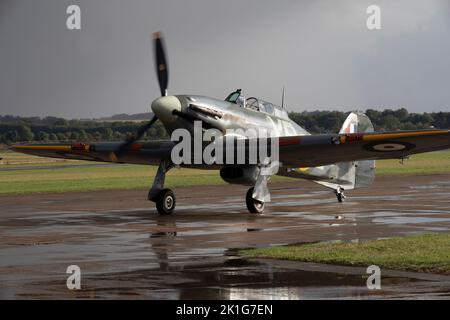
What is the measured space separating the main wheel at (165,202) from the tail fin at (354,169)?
613 centimetres

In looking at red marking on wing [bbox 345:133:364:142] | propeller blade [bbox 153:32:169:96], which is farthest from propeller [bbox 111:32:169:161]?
red marking on wing [bbox 345:133:364:142]

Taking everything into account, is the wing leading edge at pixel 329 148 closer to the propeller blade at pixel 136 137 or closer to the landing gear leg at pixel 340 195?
the propeller blade at pixel 136 137

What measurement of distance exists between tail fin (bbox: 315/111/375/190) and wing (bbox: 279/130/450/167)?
373cm

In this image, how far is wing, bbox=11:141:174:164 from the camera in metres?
22.9

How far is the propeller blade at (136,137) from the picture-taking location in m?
21.6

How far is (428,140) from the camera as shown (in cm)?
1947

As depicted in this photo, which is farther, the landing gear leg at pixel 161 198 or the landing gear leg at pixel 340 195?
the landing gear leg at pixel 340 195

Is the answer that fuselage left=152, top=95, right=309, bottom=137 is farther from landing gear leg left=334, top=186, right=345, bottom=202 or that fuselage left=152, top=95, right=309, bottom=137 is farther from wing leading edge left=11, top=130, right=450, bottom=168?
landing gear leg left=334, top=186, right=345, bottom=202

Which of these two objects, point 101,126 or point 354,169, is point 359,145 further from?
point 101,126

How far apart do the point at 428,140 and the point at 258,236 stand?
5.84 meters

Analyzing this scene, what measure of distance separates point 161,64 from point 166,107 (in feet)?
8.20

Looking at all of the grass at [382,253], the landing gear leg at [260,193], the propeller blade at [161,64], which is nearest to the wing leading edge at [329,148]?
the landing gear leg at [260,193]

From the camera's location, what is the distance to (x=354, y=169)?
88.2 ft
